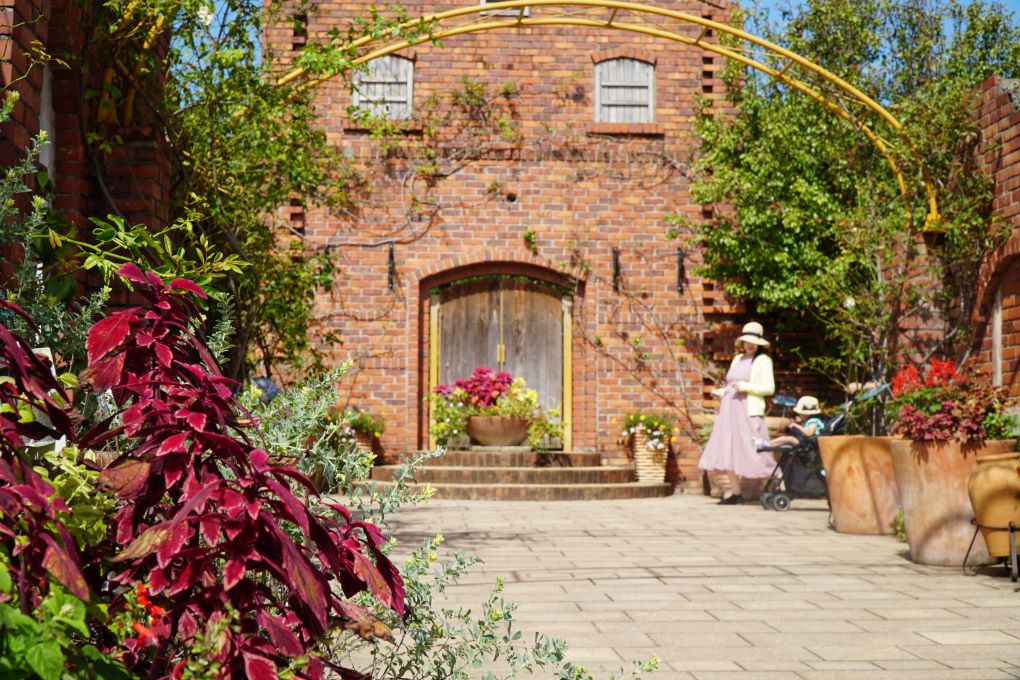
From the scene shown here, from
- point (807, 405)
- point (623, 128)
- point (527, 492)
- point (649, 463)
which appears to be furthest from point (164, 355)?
point (623, 128)

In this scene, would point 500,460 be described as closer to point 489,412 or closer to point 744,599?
point 489,412

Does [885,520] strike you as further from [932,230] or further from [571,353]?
[571,353]

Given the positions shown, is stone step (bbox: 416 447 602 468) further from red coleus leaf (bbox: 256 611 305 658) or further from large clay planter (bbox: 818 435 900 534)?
red coleus leaf (bbox: 256 611 305 658)

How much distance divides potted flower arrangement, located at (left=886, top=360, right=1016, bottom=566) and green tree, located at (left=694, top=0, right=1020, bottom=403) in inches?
75.5

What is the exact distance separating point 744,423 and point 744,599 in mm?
5429

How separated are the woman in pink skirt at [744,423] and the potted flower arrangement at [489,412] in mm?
2342

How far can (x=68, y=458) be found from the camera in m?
1.82

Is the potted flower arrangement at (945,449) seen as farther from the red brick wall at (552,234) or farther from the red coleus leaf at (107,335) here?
the red brick wall at (552,234)

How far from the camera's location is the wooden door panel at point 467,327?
1284 cm

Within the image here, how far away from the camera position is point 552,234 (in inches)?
499

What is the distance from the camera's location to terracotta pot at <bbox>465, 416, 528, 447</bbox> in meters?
12.1

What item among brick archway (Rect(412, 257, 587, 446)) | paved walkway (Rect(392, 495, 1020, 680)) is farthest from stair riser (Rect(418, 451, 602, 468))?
paved walkway (Rect(392, 495, 1020, 680))

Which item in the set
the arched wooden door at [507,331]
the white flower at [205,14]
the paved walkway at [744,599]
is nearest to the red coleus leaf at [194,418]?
the paved walkway at [744,599]

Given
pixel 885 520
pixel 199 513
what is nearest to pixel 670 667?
pixel 199 513
